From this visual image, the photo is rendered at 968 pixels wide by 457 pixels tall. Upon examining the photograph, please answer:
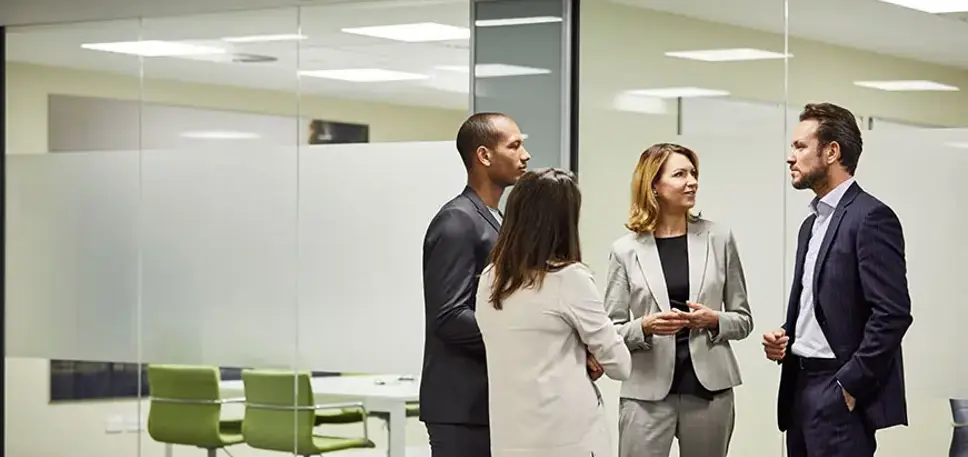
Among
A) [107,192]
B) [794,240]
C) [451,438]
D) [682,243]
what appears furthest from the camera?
[107,192]

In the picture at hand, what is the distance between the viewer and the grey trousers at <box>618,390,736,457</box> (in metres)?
5.05

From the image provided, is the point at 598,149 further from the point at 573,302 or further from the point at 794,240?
the point at 573,302

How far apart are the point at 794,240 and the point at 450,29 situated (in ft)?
5.99

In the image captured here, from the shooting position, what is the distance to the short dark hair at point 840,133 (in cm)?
496

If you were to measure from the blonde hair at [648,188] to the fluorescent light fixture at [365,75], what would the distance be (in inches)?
66.1

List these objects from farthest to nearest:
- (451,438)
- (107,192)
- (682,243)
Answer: (107,192), (682,243), (451,438)

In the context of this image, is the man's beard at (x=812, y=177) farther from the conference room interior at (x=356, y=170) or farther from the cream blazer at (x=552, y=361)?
the cream blazer at (x=552, y=361)

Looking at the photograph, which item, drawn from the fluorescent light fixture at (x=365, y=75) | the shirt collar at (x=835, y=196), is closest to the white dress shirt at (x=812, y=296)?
the shirt collar at (x=835, y=196)

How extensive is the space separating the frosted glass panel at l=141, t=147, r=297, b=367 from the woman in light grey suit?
2.25 metres

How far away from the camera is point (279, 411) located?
23.0ft

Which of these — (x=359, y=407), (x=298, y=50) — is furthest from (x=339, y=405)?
(x=298, y=50)

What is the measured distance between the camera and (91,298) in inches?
301

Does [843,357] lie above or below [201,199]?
below

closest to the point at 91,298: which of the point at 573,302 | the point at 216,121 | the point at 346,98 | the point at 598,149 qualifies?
the point at 216,121
